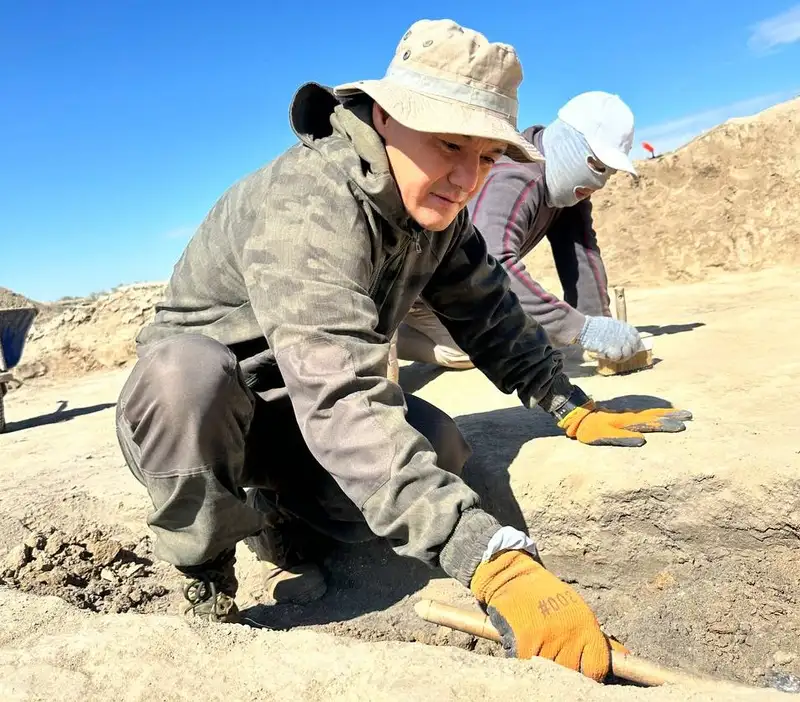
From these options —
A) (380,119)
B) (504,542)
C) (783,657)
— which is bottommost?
(783,657)

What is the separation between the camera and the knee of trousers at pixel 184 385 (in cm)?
167

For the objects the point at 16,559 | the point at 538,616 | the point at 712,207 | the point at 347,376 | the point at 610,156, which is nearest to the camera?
the point at 538,616

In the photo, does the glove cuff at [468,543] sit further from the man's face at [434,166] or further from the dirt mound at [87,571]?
the dirt mound at [87,571]

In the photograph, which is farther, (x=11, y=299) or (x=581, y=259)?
(x=11, y=299)

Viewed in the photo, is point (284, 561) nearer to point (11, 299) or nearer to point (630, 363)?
point (630, 363)

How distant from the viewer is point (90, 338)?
8273 millimetres

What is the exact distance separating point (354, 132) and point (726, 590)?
1589mm

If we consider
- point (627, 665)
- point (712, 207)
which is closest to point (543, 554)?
point (627, 665)

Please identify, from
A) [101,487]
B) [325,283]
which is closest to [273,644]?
[325,283]

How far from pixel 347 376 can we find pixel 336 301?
0.17 metres

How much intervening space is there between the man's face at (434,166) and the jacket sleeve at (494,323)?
1.73 ft

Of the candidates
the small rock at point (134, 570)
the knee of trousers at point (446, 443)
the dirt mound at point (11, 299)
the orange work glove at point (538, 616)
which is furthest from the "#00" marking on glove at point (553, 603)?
the dirt mound at point (11, 299)

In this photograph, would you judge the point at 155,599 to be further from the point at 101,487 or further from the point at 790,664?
the point at 790,664

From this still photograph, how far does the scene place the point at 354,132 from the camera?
169 cm
